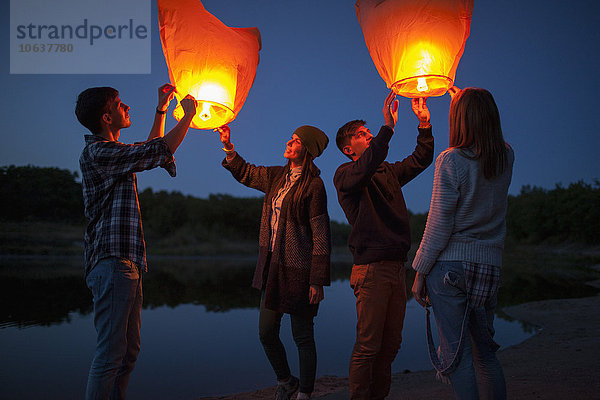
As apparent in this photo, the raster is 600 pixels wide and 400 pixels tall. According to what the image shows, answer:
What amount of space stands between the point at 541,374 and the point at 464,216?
260 cm

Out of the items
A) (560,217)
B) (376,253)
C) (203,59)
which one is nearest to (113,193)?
(203,59)

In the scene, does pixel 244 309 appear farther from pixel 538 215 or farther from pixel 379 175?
pixel 538 215

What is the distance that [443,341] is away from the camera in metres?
1.71

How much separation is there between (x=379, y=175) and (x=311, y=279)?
79 cm

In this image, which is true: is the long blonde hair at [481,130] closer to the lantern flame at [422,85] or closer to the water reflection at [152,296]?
the lantern flame at [422,85]

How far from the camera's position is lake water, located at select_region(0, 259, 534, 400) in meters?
3.88

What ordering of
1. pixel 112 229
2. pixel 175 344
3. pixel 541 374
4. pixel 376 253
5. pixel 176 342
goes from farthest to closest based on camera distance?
pixel 176 342 < pixel 175 344 < pixel 541 374 < pixel 376 253 < pixel 112 229

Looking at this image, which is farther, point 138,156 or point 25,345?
point 25,345

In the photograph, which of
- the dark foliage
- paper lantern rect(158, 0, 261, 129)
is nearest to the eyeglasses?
paper lantern rect(158, 0, 261, 129)

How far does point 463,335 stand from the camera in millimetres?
1657

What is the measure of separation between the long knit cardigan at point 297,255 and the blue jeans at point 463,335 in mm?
981

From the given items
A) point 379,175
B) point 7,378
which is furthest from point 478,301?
point 7,378

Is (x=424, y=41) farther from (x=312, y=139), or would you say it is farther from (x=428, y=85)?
(x=312, y=139)

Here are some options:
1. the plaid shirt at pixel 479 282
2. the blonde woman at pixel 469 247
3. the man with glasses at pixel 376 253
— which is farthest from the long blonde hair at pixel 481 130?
the man with glasses at pixel 376 253
